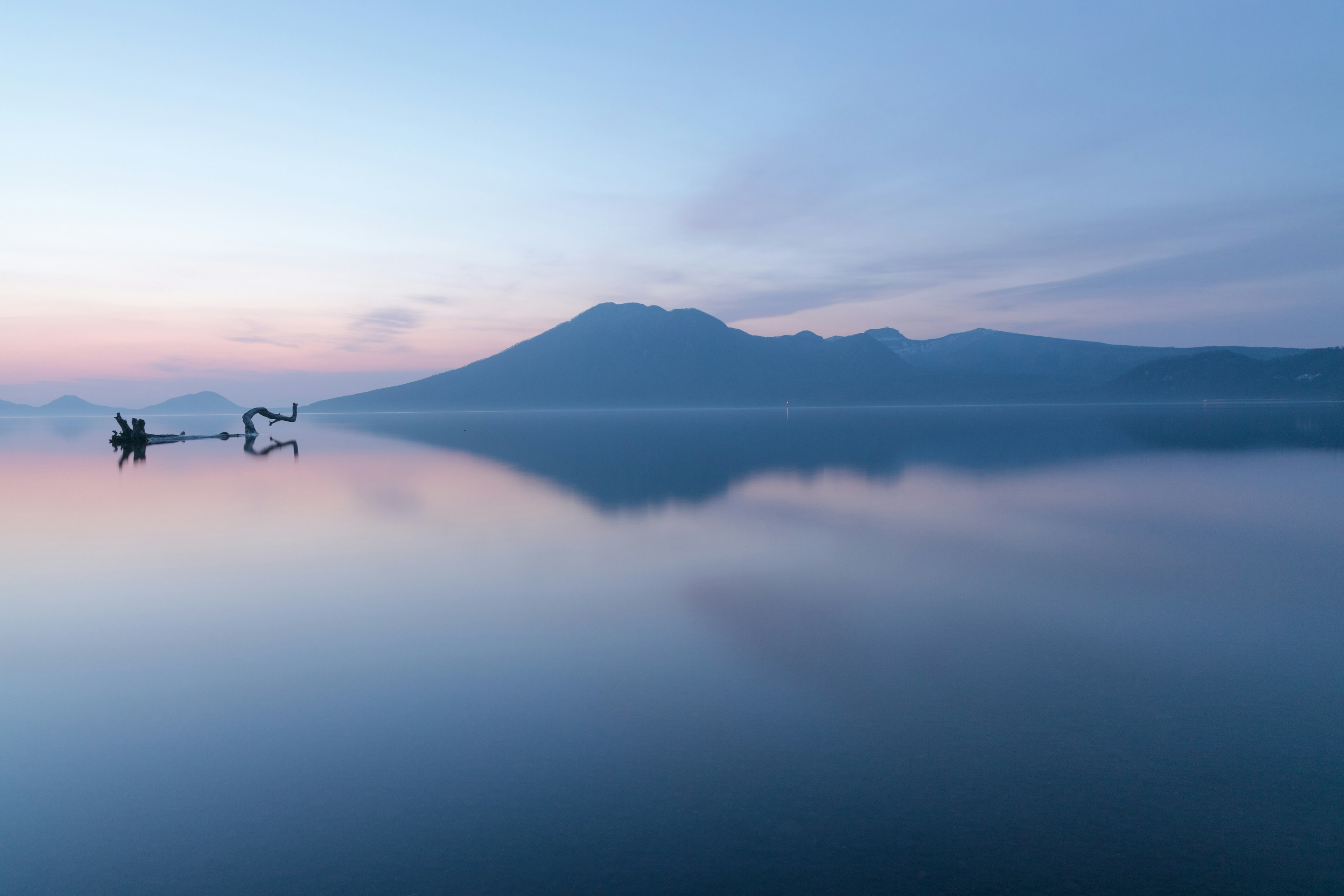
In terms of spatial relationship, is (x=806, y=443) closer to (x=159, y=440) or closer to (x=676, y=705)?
(x=676, y=705)

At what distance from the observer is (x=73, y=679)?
9.90m

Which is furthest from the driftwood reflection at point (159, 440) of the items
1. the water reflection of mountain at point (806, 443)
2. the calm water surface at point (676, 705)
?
the calm water surface at point (676, 705)

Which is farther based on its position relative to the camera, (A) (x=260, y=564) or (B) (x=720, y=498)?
(B) (x=720, y=498)

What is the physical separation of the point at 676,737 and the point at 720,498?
62.1ft

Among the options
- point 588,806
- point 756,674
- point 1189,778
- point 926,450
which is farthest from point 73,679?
point 926,450

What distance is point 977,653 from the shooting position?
34.0 feet

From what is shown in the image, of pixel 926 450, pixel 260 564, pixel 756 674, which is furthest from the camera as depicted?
pixel 926 450

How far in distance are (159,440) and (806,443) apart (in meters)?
57.3

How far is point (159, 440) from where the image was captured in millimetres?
63594

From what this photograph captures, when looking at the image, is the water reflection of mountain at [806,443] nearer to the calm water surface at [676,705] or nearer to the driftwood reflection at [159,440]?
the calm water surface at [676,705]

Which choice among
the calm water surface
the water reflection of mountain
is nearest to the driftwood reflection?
the water reflection of mountain

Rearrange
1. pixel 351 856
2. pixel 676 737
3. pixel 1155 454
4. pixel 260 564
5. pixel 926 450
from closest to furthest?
pixel 351 856 → pixel 676 737 → pixel 260 564 → pixel 1155 454 → pixel 926 450

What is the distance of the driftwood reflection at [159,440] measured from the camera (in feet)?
169

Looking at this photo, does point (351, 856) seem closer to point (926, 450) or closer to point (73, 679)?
point (73, 679)
